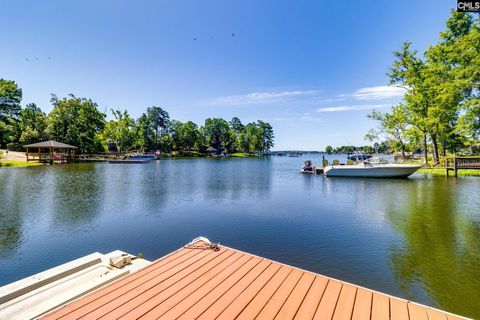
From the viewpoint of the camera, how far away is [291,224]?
1155cm

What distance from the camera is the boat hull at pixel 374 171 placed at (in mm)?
27609

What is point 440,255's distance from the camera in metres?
7.97

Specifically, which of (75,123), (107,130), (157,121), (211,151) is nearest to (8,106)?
(75,123)

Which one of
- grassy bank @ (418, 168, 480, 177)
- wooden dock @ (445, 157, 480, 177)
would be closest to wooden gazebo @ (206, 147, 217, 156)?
grassy bank @ (418, 168, 480, 177)

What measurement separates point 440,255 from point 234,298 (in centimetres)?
820

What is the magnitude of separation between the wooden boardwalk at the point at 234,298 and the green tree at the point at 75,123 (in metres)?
69.5

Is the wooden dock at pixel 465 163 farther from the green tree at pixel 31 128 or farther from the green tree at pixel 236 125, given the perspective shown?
the green tree at pixel 236 125

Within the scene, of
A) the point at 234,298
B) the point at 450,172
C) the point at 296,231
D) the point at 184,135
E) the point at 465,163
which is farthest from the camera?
the point at 184,135

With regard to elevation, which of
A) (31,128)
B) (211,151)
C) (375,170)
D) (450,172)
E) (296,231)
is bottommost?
(296,231)

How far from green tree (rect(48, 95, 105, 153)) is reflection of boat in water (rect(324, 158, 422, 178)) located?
2426 inches

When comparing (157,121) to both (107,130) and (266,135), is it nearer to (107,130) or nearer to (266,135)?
(107,130)

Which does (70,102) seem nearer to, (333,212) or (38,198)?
(38,198)

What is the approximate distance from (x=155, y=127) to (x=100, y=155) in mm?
32700

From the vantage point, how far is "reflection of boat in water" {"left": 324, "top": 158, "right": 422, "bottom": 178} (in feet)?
90.8
